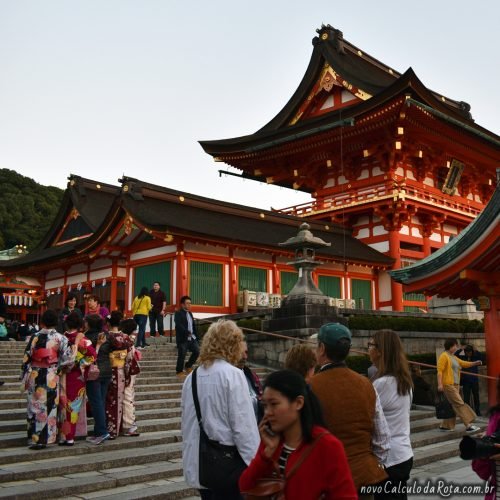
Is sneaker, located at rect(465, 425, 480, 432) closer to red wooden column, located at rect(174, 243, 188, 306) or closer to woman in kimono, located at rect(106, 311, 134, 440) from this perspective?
woman in kimono, located at rect(106, 311, 134, 440)

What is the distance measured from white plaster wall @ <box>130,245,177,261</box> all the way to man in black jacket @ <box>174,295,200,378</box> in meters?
7.28

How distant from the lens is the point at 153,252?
20.2 metres

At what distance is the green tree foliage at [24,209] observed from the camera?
5444 centimetres

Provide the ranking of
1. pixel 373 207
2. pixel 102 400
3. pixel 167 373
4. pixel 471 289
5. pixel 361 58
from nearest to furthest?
pixel 102 400, pixel 167 373, pixel 471 289, pixel 373 207, pixel 361 58

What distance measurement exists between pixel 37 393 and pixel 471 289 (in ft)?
31.7

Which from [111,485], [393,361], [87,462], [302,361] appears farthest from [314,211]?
[302,361]

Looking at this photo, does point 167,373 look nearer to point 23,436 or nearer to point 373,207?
point 23,436

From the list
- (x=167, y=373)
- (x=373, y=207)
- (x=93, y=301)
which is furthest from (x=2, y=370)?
(x=373, y=207)

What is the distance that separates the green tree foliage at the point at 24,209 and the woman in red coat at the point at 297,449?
177 feet

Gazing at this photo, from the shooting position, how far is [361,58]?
108ft

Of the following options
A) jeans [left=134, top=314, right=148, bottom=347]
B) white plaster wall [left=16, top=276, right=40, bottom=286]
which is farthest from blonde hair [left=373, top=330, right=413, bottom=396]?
white plaster wall [left=16, top=276, right=40, bottom=286]

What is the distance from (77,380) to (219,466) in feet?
14.7

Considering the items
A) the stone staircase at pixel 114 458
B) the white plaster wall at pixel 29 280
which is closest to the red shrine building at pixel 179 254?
the white plaster wall at pixel 29 280

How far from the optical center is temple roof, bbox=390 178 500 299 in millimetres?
11320
